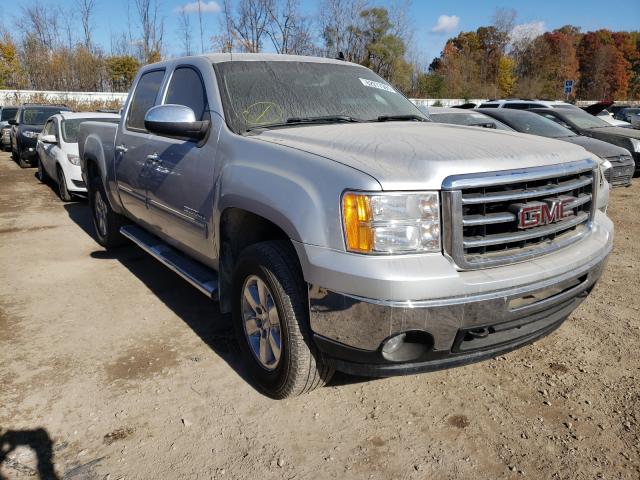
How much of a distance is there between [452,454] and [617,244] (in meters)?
4.53

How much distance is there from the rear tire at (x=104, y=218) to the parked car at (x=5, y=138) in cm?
1510

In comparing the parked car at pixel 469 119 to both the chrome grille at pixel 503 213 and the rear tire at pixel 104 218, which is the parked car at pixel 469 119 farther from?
the chrome grille at pixel 503 213

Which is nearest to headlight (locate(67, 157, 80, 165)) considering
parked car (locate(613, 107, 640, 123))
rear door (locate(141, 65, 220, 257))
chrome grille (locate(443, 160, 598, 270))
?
rear door (locate(141, 65, 220, 257))

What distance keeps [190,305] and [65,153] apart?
19.6 feet

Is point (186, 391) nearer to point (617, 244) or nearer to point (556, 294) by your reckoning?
point (556, 294)

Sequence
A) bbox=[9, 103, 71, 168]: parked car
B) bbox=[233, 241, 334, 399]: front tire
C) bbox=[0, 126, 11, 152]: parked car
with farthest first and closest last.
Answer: bbox=[0, 126, 11, 152]: parked car, bbox=[9, 103, 71, 168]: parked car, bbox=[233, 241, 334, 399]: front tire

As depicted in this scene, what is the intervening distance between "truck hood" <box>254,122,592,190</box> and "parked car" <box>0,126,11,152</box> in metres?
18.9

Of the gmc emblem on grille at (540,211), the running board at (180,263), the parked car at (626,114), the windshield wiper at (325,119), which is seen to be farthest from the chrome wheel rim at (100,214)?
the parked car at (626,114)

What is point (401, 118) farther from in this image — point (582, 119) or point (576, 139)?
point (582, 119)

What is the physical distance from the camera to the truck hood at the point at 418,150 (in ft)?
7.68

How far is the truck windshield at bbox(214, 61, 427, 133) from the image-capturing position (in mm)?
3420

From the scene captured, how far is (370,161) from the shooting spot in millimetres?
2459

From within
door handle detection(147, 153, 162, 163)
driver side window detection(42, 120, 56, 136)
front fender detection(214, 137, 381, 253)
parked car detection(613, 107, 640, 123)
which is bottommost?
front fender detection(214, 137, 381, 253)

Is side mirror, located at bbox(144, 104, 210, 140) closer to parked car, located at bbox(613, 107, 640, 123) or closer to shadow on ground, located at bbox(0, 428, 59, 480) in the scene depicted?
shadow on ground, located at bbox(0, 428, 59, 480)
